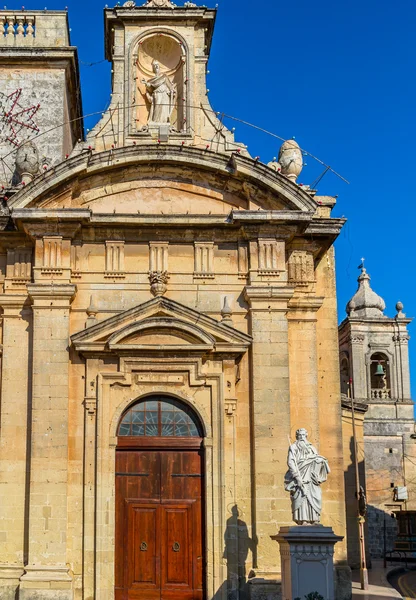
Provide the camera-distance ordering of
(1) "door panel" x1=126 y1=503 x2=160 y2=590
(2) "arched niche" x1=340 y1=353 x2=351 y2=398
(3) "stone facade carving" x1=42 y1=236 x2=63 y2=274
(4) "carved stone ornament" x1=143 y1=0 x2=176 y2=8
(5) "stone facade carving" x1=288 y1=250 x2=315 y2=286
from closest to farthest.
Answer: (1) "door panel" x1=126 y1=503 x2=160 y2=590 < (3) "stone facade carving" x1=42 y1=236 x2=63 y2=274 < (5) "stone facade carving" x1=288 y1=250 x2=315 y2=286 < (4) "carved stone ornament" x1=143 y1=0 x2=176 y2=8 < (2) "arched niche" x1=340 y1=353 x2=351 y2=398

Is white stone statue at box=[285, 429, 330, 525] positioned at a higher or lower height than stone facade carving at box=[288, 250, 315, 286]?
lower

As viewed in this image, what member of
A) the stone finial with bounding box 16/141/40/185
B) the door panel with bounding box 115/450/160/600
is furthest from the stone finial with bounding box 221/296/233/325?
the stone finial with bounding box 16/141/40/185

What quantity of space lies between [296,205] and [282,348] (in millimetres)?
2737

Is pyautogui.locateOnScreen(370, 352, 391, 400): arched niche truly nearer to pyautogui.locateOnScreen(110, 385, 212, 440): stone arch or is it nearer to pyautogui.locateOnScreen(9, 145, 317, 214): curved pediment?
pyautogui.locateOnScreen(9, 145, 317, 214): curved pediment

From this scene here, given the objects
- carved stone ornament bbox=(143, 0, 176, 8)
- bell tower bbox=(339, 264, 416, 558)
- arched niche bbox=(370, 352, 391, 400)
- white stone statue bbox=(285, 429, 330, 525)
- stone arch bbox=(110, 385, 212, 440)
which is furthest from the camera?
arched niche bbox=(370, 352, 391, 400)

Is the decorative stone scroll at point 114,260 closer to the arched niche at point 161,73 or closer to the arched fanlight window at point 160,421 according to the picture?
the arched fanlight window at point 160,421

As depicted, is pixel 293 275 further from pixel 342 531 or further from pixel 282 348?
pixel 342 531

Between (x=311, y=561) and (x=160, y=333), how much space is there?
16.6 feet

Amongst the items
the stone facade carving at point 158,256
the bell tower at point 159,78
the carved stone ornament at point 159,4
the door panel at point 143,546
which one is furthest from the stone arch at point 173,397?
the carved stone ornament at point 159,4

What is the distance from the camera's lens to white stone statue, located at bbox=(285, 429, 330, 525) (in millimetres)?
15789

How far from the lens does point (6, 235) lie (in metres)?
18.5

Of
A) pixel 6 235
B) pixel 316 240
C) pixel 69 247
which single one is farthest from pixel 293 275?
pixel 6 235

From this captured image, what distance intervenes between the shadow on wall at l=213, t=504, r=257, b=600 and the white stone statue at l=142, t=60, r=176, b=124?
26.0 feet

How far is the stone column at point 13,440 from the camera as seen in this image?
17.1 metres
